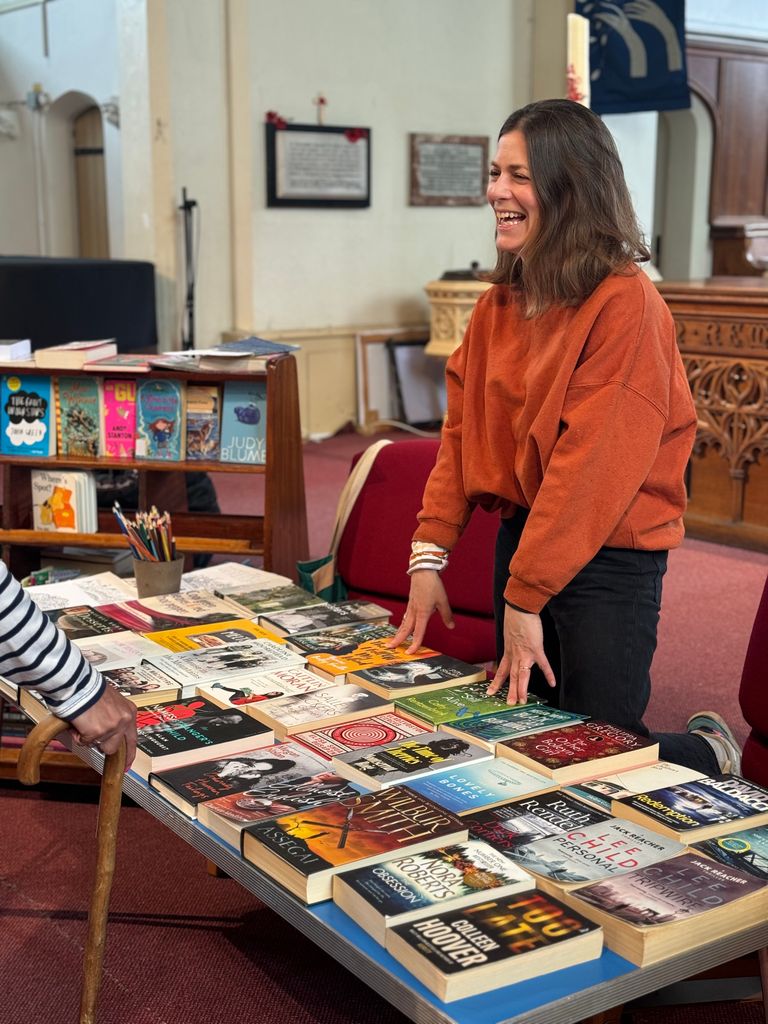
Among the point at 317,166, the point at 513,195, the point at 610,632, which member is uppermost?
the point at 317,166

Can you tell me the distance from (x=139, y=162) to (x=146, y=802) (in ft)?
23.1

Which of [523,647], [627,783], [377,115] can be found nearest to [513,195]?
[523,647]

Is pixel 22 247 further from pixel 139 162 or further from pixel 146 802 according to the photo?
pixel 146 802

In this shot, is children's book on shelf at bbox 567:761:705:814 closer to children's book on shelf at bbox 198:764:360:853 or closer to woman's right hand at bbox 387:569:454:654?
children's book on shelf at bbox 198:764:360:853

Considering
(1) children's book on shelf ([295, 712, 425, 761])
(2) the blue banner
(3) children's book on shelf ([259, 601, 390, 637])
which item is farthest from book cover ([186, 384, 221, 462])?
(2) the blue banner

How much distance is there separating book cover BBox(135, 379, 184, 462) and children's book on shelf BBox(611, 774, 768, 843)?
217 centimetres

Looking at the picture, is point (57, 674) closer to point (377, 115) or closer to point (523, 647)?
point (523, 647)

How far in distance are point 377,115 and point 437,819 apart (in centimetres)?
829

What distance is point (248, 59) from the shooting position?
8.30 metres

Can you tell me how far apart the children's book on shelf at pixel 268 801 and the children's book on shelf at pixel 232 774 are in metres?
0.01

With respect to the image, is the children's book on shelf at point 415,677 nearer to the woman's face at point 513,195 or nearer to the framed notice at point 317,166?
the woman's face at point 513,195

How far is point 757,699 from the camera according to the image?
2385mm

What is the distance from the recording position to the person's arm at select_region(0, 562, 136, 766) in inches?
58.1

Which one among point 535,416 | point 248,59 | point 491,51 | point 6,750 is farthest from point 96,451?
point 491,51
